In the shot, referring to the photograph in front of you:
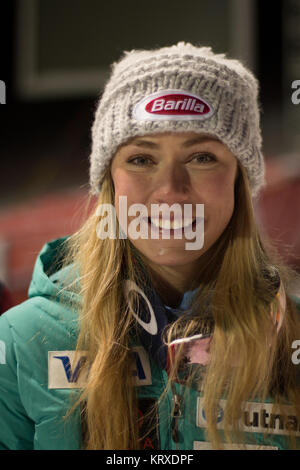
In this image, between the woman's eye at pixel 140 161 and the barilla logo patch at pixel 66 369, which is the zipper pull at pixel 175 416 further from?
the woman's eye at pixel 140 161

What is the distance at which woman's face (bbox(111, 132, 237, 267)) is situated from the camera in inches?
29.2

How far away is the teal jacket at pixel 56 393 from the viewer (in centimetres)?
77

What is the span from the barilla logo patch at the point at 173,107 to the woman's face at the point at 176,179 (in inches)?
1.0

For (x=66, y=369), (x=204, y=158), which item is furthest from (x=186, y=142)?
(x=66, y=369)

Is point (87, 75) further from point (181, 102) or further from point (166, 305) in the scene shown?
point (166, 305)

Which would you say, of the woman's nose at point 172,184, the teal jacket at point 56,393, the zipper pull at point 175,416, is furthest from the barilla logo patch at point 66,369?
the woman's nose at point 172,184

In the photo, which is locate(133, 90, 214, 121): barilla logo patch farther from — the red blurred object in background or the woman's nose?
the red blurred object in background

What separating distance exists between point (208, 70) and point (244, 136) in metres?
0.11

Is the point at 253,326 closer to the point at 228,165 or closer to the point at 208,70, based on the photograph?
the point at 228,165

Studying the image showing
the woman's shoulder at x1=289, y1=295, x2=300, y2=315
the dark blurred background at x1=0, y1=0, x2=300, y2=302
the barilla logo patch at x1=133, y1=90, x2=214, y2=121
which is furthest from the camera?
the dark blurred background at x1=0, y1=0, x2=300, y2=302

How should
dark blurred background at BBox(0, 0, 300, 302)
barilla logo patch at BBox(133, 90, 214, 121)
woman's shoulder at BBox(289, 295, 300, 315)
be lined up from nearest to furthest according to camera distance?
1. barilla logo patch at BBox(133, 90, 214, 121)
2. woman's shoulder at BBox(289, 295, 300, 315)
3. dark blurred background at BBox(0, 0, 300, 302)

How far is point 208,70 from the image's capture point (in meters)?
0.75

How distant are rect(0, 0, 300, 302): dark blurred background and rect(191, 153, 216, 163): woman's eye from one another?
22 cm

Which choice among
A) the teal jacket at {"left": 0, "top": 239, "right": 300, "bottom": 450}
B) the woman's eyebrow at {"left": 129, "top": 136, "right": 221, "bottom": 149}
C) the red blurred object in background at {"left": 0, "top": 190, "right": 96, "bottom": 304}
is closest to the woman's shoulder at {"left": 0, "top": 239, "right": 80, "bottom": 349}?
Answer: the teal jacket at {"left": 0, "top": 239, "right": 300, "bottom": 450}
